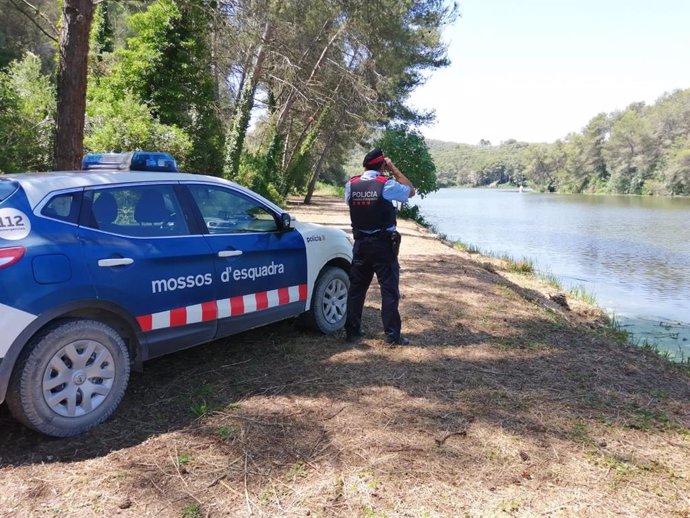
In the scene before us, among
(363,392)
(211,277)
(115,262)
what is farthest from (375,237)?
(115,262)

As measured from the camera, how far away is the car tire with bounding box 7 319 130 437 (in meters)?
3.24

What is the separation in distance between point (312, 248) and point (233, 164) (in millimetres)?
16358

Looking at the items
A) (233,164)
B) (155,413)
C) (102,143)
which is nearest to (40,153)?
(102,143)

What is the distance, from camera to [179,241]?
4.11m

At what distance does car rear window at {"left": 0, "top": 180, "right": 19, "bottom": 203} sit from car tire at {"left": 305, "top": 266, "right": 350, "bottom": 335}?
9.26 feet

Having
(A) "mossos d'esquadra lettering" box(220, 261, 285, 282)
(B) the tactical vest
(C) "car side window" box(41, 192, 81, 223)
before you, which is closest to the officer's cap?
(B) the tactical vest

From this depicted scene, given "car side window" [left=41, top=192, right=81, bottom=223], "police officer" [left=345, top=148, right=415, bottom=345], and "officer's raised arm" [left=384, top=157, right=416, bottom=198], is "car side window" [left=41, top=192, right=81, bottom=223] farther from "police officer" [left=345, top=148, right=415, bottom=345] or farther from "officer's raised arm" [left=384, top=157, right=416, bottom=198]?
"officer's raised arm" [left=384, top=157, right=416, bottom=198]

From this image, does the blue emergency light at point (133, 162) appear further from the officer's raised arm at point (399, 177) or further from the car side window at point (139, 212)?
the officer's raised arm at point (399, 177)

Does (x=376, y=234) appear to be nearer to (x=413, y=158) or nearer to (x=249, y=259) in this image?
(x=249, y=259)

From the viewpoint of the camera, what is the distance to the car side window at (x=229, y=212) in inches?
176

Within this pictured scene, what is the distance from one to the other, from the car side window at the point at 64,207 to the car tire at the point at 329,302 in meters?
2.49

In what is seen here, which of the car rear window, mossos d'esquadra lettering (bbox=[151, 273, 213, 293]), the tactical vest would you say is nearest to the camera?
the car rear window

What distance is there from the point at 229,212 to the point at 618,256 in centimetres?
1944

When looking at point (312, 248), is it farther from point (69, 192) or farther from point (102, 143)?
point (102, 143)
